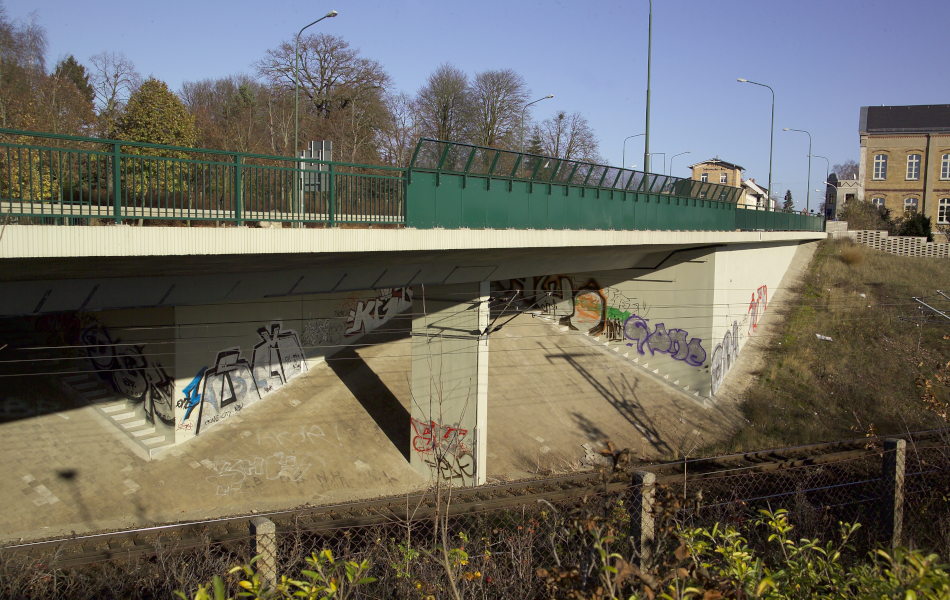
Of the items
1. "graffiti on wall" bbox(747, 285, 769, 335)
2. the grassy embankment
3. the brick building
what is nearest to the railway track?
the grassy embankment

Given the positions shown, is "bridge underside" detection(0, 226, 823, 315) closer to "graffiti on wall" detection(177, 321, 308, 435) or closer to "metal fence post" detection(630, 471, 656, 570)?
"metal fence post" detection(630, 471, 656, 570)

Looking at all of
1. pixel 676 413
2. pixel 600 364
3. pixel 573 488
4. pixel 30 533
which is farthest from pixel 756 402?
pixel 30 533

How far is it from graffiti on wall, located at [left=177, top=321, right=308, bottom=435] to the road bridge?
0.06 meters

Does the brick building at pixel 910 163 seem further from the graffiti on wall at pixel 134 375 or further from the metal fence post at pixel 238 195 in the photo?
the metal fence post at pixel 238 195

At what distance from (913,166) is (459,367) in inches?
2210

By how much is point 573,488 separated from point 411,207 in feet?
19.6

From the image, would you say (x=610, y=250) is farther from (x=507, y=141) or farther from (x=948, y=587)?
(x=507, y=141)

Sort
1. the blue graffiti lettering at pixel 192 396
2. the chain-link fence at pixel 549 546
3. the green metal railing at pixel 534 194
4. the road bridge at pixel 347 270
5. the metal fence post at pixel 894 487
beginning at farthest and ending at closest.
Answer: the blue graffiti lettering at pixel 192 396 → the green metal railing at pixel 534 194 → the road bridge at pixel 347 270 → the metal fence post at pixel 894 487 → the chain-link fence at pixel 549 546

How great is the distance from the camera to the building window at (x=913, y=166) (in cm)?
5331

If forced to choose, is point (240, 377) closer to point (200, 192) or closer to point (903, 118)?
point (200, 192)

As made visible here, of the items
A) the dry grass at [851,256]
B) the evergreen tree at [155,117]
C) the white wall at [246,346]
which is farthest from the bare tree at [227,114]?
the dry grass at [851,256]

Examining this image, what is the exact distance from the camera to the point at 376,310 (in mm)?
23078

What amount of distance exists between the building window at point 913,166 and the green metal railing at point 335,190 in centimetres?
4760

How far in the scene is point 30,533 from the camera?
11.6 metres
